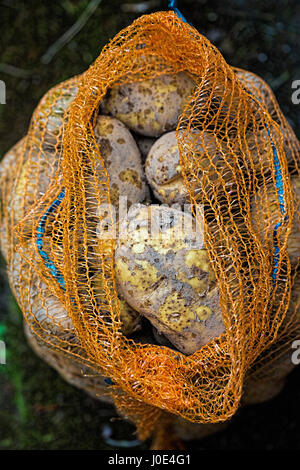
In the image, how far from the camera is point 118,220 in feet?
2.14

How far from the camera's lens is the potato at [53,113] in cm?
72

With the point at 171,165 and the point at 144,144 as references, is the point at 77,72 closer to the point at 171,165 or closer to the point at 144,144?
the point at 144,144

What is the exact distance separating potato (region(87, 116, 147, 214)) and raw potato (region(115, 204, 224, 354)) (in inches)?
2.6

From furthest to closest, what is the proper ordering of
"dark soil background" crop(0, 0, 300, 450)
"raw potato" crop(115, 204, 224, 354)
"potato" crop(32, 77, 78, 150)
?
"dark soil background" crop(0, 0, 300, 450) < "potato" crop(32, 77, 78, 150) < "raw potato" crop(115, 204, 224, 354)

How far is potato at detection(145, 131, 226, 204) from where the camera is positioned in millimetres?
629

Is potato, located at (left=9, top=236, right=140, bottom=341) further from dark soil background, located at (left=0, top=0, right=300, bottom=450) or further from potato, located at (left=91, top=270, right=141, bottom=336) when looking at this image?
dark soil background, located at (left=0, top=0, right=300, bottom=450)

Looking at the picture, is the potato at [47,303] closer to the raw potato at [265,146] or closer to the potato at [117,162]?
the potato at [117,162]

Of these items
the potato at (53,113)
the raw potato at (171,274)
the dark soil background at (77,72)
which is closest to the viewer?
the raw potato at (171,274)

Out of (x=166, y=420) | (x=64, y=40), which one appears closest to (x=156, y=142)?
(x=64, y=40)

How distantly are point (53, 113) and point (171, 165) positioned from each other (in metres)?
0.22

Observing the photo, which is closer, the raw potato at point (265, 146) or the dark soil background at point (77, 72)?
the raw potato at point (265, 146)

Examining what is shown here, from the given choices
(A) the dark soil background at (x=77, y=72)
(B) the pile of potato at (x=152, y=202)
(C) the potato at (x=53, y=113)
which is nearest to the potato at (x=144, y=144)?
(B) the pile of potato at (x=152, y=202)

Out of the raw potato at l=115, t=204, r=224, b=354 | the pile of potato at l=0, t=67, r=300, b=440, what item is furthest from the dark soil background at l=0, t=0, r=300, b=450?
the raw potato at l=115, t=204, r=224, b=354

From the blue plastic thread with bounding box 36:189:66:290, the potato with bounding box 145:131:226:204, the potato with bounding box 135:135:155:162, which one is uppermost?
the potato with bounding box 135:135:155:162
